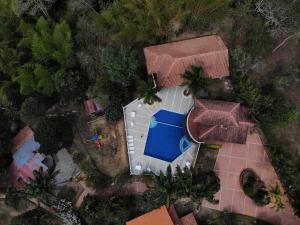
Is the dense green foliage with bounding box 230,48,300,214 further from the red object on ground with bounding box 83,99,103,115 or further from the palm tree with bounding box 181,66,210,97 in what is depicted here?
the red object on ground with bounding box 83,99,103,115

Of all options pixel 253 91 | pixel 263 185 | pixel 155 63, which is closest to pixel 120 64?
pixel 155 63

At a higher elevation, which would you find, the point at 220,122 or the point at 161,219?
the point at 220,122

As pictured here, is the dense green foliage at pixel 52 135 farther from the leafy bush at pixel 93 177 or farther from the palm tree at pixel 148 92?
the palm tree at pixel 148 92

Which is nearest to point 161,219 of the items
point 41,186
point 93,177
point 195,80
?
point 93,177

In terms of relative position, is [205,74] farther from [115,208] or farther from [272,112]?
[115,208]

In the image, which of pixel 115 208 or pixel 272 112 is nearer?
pixel 272 112

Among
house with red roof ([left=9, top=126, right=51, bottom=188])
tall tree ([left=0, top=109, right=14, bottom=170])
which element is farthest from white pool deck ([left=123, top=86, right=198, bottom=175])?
tall tree ([left=0, top=109, right=14, bottom=170])

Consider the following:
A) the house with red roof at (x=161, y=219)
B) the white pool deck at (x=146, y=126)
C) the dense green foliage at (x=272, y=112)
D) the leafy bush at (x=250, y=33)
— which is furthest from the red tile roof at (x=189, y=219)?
the leafy bush at (x=250, y=33)
